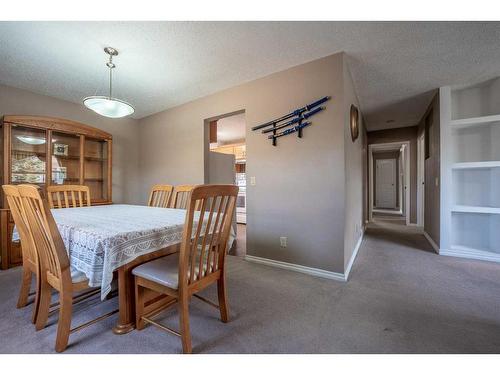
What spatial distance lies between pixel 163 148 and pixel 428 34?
12.0 feet

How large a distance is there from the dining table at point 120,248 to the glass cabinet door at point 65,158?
2176 millimetres

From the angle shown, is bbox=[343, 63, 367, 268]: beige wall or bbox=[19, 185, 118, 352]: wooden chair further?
bbox=[343, 63, 367, 268]: beige wall

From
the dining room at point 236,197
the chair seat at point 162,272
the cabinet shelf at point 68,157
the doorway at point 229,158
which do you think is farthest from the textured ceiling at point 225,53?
the chair seat at point 162,272

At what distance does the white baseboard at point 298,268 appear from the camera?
2170mm

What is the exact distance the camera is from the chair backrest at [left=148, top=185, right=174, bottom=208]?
2596 mm

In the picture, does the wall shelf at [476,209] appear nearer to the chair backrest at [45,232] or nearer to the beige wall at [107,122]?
the chair backrest at [45,232]

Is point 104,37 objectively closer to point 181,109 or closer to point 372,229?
point 181,109

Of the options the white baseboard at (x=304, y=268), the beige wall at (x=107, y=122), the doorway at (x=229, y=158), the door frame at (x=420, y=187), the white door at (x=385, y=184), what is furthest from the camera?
the white door at (x=385, y=184)

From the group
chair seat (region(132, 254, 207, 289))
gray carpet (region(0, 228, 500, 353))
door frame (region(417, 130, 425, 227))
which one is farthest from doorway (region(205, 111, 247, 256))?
door frame (region(417, 130, 425, 227))

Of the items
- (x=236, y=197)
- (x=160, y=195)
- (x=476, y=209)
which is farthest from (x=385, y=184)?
(x=236, y=197)

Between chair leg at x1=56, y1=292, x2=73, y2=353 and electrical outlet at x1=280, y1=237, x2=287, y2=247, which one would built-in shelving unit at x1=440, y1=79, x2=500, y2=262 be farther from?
chair leg at x1=56, y1=292, x2=73, y2=353

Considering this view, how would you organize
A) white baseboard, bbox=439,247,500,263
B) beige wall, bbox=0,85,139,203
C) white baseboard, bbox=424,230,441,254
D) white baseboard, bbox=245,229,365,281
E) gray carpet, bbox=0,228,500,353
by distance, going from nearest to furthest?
gray carpet, bbox=0,228,500,353
white baseboard, bbox=245,229,365,281
white baseboard, bbox=439,247,500,263
beige wall, bbox=0,85,139,203
white baseboard, bbox=424,230,441,254
